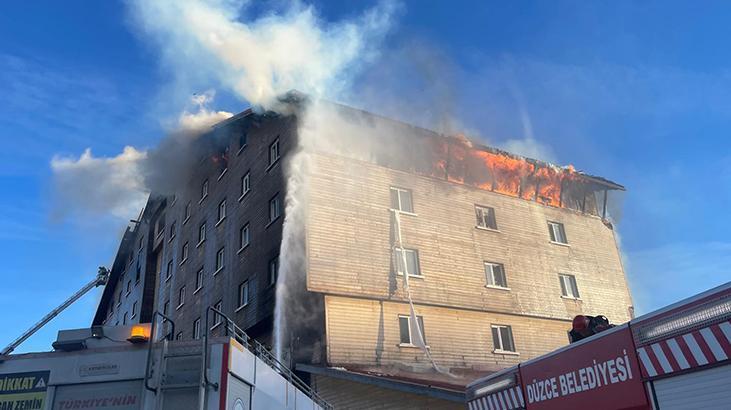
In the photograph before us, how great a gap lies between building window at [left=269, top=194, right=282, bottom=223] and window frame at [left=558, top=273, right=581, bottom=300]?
1321 cm

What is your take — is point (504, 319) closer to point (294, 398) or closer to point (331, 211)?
point (331, 211)

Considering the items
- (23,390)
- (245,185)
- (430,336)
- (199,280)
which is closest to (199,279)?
(199,280)

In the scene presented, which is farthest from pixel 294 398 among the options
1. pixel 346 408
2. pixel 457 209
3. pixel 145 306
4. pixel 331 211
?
pixel 145 306

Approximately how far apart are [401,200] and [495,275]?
5230mm

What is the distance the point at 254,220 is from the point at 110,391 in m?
17.8

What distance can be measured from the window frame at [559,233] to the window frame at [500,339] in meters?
5.91

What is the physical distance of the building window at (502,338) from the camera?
869 inches

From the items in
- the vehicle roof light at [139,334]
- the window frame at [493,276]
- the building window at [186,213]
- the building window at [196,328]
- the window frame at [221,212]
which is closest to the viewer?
the vehicle roof light at [139,334]

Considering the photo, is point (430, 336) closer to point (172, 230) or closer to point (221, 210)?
point (221, 210)

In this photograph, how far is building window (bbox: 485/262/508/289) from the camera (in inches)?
918

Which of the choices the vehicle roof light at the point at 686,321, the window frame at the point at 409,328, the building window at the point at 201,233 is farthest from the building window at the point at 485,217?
the vehicle roof light at the point at 686,321

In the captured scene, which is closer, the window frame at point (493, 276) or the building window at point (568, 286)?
the window frame at point (493, 276)

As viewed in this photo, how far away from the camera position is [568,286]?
2564 centimetres

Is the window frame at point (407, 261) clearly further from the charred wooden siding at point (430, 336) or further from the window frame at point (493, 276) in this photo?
the window frame at point (493, 276)
